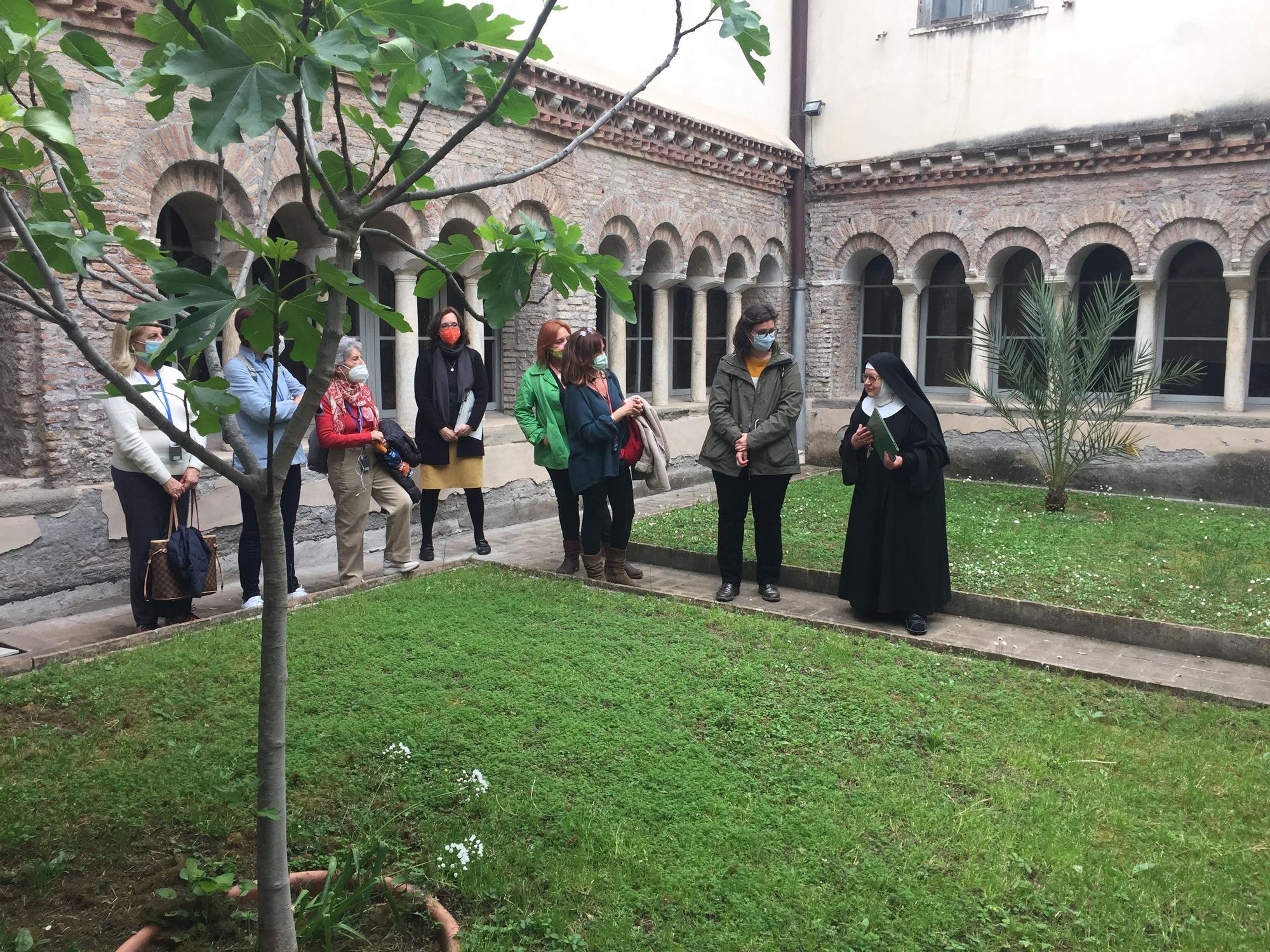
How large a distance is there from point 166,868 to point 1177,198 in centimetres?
1262

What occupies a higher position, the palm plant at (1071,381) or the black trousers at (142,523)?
the palm plant at (1071,381)

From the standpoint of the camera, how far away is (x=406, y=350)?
32.1ft

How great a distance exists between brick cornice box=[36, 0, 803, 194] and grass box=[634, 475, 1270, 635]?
4.30 m

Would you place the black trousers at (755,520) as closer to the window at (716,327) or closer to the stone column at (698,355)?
the stone column at (698,355)

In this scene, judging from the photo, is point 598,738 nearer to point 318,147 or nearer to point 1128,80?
point 318,147

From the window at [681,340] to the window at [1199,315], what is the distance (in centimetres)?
610

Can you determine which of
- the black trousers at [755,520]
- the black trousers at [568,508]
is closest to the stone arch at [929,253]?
the black trousers at [755,520]

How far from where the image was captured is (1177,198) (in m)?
12.0

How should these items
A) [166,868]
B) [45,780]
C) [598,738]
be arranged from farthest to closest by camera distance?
[598,738]
[45,780]
[166,868]

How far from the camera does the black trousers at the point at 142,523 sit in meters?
6.16

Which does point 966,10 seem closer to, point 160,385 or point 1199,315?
point 1199,315

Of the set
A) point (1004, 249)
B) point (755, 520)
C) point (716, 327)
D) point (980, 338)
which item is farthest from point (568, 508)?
Answer: point (1004, 249)

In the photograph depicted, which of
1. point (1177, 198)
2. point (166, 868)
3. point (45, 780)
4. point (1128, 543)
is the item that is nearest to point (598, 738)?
point (166, 868)

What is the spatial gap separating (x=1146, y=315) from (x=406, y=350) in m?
8.97
